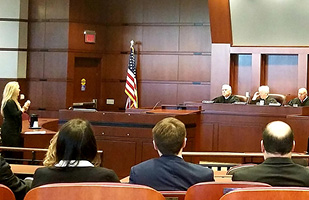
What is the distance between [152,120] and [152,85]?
5788 mm

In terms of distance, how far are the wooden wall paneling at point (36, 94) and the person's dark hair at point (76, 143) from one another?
10.4 meters

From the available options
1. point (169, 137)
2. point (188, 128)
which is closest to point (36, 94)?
point (188, 128)

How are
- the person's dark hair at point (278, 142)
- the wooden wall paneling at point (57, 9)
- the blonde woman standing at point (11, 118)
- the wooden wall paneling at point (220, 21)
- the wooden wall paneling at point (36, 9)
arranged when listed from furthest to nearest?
1. the wooden wall paneling at point (36, 9)
2. the wooden wall paneling at point (57, 9)
3. the wooden wall paneling at point (220, 21)
4. the blonde woman standing at point (11, 118)
5. the person's dark hair at point (278, 142)

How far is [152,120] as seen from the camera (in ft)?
25.0

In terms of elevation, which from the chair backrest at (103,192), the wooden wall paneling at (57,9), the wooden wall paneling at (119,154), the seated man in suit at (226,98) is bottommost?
the wooden wall paneling at (119,154)

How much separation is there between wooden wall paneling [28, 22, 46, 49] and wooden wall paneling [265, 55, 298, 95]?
17.2ft

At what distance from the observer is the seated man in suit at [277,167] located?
304cm

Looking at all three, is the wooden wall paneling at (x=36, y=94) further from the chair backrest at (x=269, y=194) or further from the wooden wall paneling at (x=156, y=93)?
the chair backrest at (x=269, y=194)

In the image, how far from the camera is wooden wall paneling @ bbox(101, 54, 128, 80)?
13625 millimetres

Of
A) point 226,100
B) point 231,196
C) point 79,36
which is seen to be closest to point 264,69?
point 226,100

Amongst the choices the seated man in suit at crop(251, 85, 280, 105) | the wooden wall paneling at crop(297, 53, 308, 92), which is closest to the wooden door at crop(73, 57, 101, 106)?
the seated man in suit at crop(251, 85, 280, 105)

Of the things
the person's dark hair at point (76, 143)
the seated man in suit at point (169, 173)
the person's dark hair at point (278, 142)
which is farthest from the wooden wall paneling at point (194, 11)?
the person's dark hair at point (76, 143)

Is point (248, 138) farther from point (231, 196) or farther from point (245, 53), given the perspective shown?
point (231, 196)

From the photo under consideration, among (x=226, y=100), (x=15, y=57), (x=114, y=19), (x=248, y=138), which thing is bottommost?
(x=248, y=138)
